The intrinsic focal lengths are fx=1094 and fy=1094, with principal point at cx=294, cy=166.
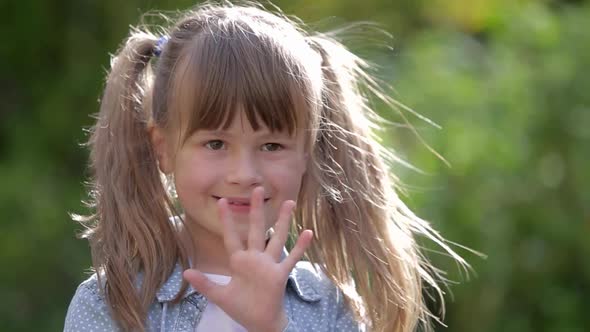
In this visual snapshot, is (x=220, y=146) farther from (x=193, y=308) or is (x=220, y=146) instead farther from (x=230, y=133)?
(x=193, y=308)

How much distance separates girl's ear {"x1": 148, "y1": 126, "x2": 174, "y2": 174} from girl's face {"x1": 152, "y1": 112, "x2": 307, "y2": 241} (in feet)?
0.26

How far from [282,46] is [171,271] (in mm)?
539

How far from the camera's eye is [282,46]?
2352 mm

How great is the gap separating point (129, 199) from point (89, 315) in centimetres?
29

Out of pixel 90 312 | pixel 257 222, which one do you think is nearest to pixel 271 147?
pixel 257 222

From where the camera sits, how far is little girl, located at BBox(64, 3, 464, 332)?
7.30 ft

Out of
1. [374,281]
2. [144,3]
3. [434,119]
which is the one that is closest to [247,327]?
[374,281]

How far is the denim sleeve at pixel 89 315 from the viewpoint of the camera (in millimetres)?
2246

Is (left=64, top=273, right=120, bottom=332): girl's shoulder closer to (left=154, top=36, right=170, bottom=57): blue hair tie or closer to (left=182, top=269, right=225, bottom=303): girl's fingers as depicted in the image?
(left=182, top=269, right=225, bottom=303): girl's fingers

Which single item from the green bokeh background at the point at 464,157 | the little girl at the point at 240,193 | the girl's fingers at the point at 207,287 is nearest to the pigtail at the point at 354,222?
the little girl at the point at 240,193

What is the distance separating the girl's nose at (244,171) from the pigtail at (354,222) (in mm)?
278

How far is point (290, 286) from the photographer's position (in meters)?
2.43

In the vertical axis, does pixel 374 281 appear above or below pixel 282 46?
below

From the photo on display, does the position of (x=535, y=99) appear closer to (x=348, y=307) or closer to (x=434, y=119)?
(x=434, y=119)
